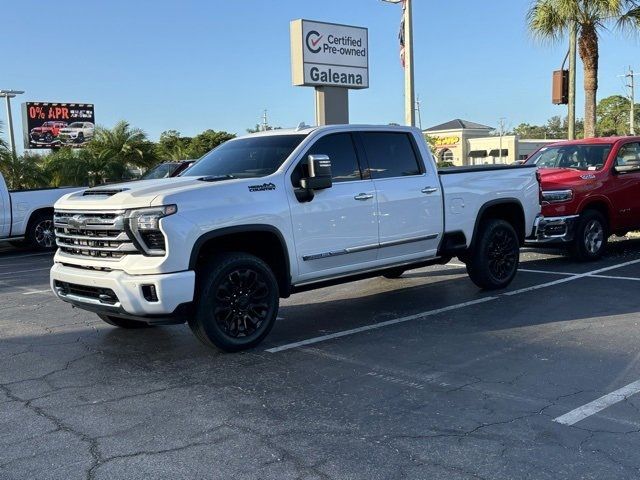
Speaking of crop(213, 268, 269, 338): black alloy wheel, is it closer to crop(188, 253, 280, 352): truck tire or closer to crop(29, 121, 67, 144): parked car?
crop(188, 253, 280, 352): truck tire

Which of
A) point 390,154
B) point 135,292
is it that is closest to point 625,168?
point 390,154

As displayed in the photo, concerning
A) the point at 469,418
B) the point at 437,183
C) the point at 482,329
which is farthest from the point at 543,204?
the point at 469,418

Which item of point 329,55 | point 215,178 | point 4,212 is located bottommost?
point 4,212

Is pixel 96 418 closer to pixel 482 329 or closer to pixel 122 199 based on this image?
pixel 122 199

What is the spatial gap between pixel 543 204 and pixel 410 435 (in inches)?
281

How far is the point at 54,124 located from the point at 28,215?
1572 inches

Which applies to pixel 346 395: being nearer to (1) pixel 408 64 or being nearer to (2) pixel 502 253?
(2) pixel 502 253

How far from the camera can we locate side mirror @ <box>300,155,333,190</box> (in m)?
6.34

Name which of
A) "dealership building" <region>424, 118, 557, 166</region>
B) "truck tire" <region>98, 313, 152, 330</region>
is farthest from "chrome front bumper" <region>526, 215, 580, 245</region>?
"dealership building" <region>424, 118, 557, 166</region>

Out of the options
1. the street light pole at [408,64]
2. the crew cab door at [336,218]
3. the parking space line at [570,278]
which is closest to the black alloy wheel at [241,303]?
the crew cab door at [336,218]

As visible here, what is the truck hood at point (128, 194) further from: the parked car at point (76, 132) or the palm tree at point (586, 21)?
the parked car at point (76, 132)

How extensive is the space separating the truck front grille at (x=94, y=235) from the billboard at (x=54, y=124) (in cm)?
4651

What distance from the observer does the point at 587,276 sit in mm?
9508

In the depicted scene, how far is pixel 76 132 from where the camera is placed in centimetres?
5256
